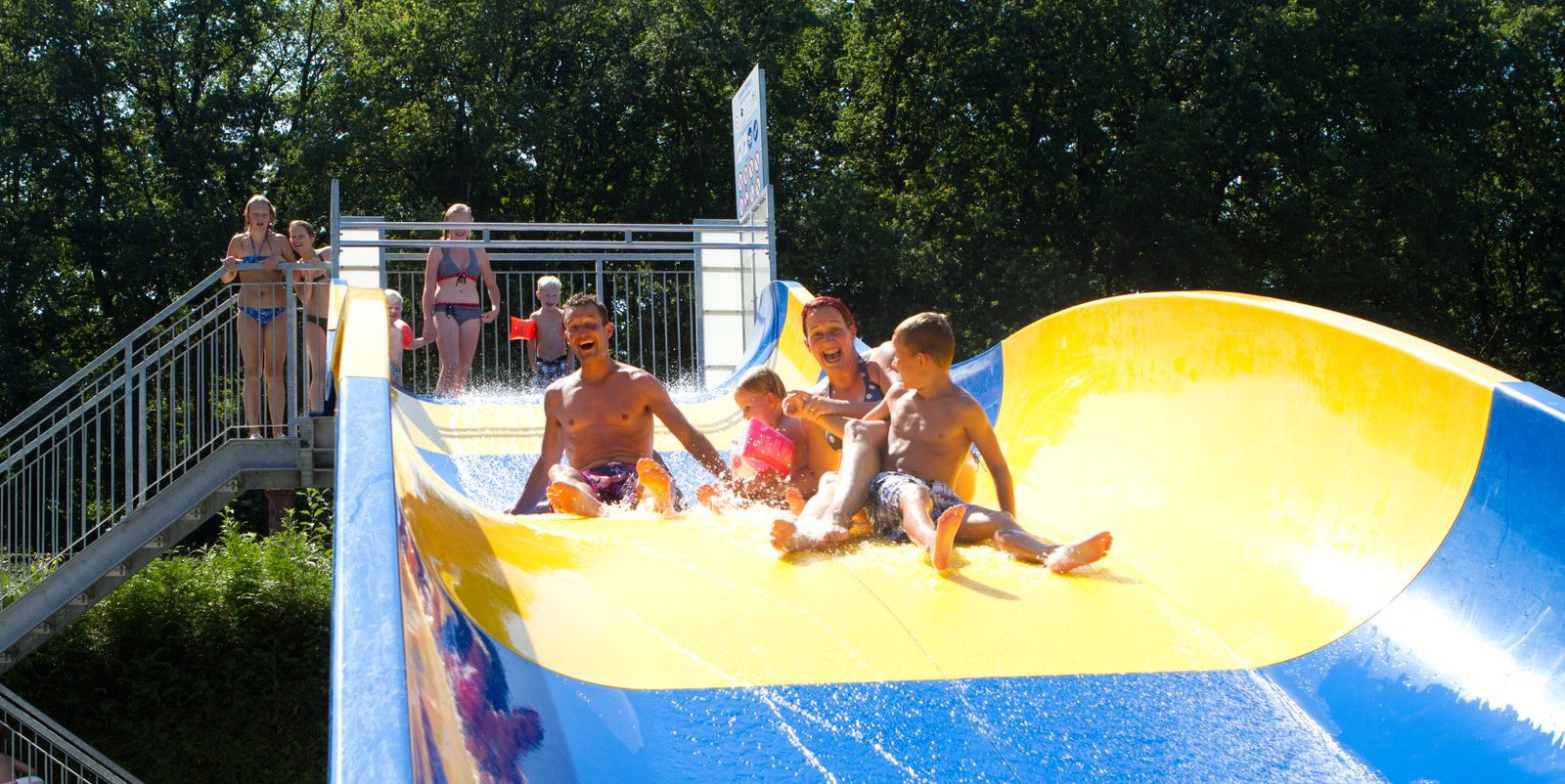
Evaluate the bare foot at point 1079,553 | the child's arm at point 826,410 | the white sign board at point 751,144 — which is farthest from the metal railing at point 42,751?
the bare foot at point 1079,553

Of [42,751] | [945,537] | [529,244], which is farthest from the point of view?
[529,244]

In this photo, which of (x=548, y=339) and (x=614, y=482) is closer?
(x=614, y=482)

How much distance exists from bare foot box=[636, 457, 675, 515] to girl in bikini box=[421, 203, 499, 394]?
422 centimetres

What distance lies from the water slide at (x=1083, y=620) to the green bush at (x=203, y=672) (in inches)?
328

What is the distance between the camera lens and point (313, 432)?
24.1 ft

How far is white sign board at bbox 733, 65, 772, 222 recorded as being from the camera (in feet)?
32.2

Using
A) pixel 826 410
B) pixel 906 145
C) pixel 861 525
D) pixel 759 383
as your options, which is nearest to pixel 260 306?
pixel 759 383

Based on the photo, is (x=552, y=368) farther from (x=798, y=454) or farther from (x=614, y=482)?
(x=798, y=454)

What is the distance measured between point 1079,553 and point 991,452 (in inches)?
21.1

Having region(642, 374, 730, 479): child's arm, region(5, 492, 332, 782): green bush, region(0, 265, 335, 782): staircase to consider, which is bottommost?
region(5, 492, 332, 782): green bush

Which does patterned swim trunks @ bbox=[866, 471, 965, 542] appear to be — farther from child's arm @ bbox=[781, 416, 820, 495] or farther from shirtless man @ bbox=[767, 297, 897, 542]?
child's arm @ bbox=[781, 416, 820, 495]

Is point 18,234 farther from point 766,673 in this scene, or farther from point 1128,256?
point 766,673

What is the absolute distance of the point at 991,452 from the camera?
13.3 ft

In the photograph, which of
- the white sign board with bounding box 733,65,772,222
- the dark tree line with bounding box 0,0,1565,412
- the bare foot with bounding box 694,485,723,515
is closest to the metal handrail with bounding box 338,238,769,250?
the white sign board with bounding box 733,65,772,222
